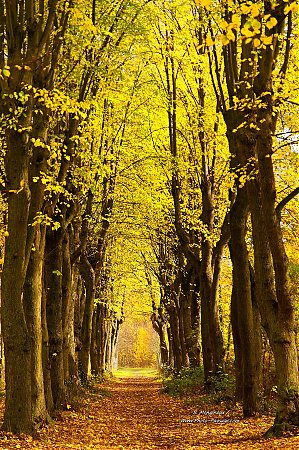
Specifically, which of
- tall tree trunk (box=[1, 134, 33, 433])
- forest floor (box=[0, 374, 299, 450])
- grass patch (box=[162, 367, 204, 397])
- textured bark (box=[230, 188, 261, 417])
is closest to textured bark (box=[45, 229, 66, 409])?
forest floor (box=[0, 374, 299, 450])

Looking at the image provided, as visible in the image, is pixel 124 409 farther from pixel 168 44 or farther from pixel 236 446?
pixel 168 44

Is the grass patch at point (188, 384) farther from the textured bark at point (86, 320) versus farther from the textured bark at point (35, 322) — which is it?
the textured bark at point (35, 322)

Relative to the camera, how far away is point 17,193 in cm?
1002

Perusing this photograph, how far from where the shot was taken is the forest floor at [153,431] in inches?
378

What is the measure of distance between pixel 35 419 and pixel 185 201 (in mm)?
13207

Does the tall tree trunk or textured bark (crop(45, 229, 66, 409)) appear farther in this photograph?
textured bark (crop(45, 229, 66, 409))

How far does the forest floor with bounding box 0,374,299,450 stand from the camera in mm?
9606

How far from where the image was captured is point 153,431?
12797 millimetres

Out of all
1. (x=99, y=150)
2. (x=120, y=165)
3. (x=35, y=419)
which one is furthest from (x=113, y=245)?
(x=35, y=419)

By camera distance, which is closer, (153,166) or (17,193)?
(17,193)

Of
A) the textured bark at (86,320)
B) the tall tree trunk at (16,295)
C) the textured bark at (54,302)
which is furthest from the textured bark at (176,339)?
the tall tree trunk at (16,295)

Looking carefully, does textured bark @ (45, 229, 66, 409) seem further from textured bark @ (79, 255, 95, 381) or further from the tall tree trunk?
textured bark @ (79, 255, 95, 381)

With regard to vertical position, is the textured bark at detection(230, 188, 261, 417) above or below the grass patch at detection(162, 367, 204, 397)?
above

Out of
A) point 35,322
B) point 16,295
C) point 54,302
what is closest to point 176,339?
point 54,302
